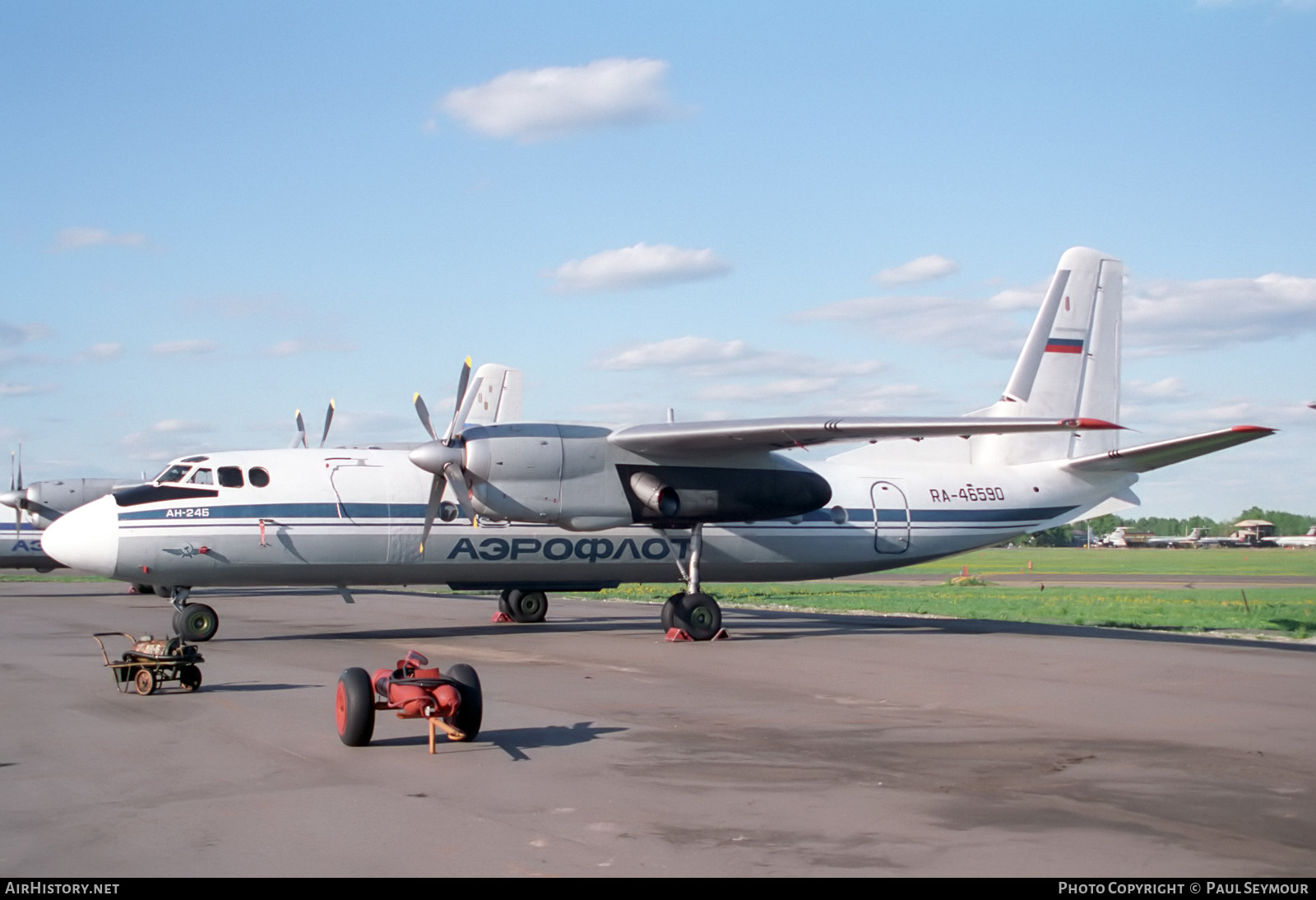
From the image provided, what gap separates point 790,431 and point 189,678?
10211 millimetres

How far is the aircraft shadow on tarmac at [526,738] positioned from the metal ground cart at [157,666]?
162 inches

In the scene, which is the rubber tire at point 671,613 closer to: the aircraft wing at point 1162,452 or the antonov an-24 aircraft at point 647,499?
the antonov an-24 aircraft at point 647,499

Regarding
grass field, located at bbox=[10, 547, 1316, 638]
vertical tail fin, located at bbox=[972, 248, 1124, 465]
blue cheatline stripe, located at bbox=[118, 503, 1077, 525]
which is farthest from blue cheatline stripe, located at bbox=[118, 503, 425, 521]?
grass field, located at bbox=[10, 547, 1316, 638]

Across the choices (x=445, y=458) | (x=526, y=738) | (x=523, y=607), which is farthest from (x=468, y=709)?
(x=523, y=607)

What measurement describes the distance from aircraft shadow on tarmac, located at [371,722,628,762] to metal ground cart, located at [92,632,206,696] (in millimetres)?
4125

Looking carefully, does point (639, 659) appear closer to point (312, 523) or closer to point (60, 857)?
point (312, 523)

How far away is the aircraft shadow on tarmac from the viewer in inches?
405

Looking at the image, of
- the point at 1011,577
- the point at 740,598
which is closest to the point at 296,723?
the point at 740,598

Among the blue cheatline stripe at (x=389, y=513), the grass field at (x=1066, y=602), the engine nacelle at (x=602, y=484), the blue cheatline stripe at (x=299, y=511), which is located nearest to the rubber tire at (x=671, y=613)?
the engine nacelle at (x=602, y=484)

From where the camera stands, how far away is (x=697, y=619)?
834 inches

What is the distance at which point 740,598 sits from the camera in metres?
36.1

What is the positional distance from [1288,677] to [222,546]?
1647cm

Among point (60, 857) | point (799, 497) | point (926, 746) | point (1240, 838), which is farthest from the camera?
point (799, 497)

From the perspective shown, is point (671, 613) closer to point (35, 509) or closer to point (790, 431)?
point (790, 431)
